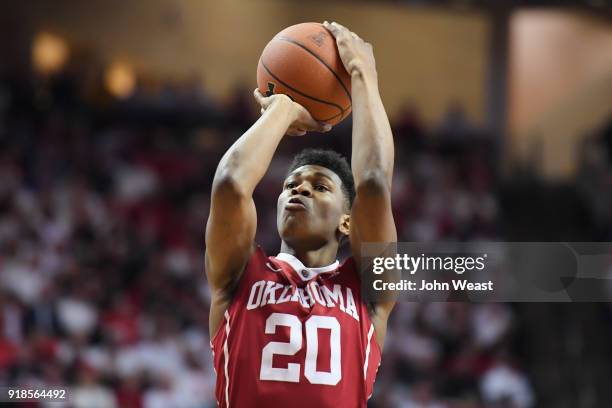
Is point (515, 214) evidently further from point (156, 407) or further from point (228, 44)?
point (156, 407)

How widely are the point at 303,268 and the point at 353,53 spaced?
858mm

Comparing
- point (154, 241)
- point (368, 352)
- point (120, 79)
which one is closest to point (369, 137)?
point (368, 352)

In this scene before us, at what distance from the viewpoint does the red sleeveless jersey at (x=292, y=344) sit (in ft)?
11.0

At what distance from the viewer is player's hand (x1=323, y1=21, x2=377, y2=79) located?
12.0ft

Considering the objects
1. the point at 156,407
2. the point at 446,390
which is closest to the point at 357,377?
the point at 156,407

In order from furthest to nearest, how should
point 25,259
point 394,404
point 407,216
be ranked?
point 407,216 → point 25,259 → point 394,404

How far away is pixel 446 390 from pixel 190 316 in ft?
9.96

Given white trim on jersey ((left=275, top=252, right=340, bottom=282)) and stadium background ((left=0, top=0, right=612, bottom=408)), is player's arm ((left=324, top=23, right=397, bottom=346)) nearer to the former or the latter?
white trim on jersey ((left=275, top=252, right=340, bottom=282))

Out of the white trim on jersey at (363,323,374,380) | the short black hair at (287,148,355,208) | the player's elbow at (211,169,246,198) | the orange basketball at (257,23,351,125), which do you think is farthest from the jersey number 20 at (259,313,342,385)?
the orange basketball at (257,23,351,125)

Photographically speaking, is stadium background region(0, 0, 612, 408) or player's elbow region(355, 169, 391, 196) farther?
stadium background region(0, 0, 612, 408)

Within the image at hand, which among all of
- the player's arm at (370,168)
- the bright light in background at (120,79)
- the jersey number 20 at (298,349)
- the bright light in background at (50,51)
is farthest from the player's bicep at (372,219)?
the bright light in background at (50,51)

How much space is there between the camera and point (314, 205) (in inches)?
144

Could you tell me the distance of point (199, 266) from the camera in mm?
12016

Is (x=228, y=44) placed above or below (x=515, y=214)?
above
